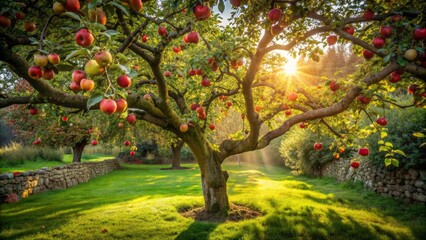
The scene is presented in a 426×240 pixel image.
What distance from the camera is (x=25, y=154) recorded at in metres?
21.1

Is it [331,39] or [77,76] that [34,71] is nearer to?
[77,76]

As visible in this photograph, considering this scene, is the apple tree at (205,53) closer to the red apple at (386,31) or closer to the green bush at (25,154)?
the red apple at (386,31)

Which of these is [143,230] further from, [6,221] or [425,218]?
[425,218]

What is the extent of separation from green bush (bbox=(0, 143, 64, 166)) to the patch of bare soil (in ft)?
59.1

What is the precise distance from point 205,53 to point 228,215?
484 centimetres

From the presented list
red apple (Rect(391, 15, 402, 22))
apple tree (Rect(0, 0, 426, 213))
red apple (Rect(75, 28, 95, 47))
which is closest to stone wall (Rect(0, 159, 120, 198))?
apple tree (Rect(0, 0, 426, 213))

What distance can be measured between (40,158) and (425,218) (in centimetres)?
2680

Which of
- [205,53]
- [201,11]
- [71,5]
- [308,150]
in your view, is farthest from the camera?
[308,150]

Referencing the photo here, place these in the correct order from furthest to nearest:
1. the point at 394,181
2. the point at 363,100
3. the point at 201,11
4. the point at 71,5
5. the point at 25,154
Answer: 1. the point at 25,154
2. the point at 394,181
3. the point at 363,100
4. the point at 201,11
5. the point at 71,5

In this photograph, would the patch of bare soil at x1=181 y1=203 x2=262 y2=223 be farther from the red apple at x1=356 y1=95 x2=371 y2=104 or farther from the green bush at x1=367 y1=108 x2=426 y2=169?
the green bush at x1=367 y1=108 x2=426 y2=169

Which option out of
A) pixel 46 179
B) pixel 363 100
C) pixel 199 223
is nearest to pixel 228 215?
pixel 199 223

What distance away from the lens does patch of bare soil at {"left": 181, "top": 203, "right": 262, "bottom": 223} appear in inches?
279

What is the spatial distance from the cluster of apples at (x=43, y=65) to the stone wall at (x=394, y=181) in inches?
463

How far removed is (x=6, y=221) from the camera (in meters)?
7.19
